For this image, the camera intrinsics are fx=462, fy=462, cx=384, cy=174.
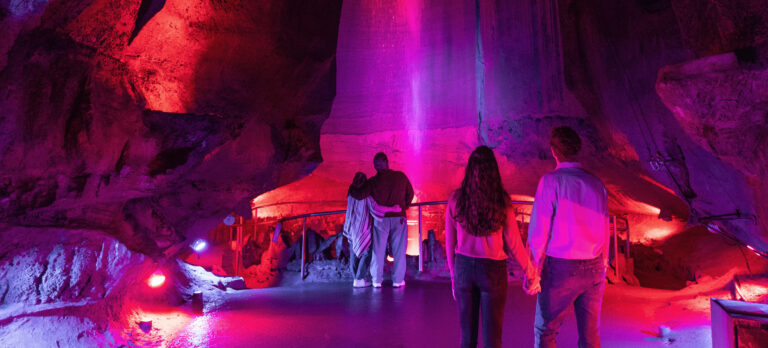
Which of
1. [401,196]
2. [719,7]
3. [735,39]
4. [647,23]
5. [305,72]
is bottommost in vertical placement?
[401,196]

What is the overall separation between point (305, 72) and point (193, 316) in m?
2.92

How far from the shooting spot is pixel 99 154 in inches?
128

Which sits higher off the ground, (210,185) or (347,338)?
(210,185)

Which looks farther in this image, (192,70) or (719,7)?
(192,70)

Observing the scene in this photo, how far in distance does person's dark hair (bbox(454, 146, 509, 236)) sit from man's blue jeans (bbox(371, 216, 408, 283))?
10.1 feet

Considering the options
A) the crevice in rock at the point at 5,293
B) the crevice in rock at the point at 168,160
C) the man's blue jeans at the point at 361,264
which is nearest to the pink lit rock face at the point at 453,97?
the man's blue jeans at the point at 361,264

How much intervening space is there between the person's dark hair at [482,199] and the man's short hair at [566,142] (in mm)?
374

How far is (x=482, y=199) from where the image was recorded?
271 cm

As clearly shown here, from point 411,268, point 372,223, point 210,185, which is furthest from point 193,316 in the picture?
point 411,268

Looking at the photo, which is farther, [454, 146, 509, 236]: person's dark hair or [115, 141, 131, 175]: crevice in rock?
[115, 141, 131, 175]: crevice in rock

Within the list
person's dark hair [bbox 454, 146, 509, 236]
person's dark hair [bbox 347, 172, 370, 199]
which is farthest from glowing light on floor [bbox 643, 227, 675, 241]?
person's dark hair [bbox 454, 146, 509, 236]

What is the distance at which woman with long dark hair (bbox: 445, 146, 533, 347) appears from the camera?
2.66 metres

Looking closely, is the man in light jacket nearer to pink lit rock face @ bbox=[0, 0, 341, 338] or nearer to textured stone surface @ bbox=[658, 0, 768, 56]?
textured stone surface @ bbox=[658, 0, 768, 56]

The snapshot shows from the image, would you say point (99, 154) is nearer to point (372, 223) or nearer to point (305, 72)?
point (305, 72)
